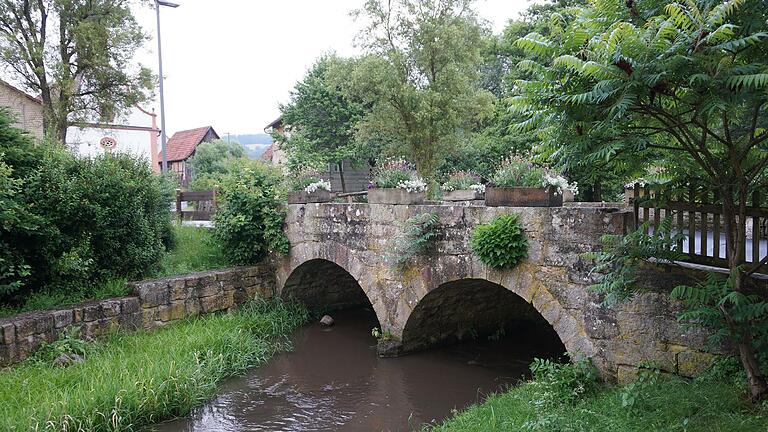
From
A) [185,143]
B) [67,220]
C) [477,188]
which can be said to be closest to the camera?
Answer: [67,220]

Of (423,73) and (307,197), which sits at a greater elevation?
(423,73)

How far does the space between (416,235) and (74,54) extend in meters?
11.4

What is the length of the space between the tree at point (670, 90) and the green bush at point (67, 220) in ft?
22.1

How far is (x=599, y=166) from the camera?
4.65 meters

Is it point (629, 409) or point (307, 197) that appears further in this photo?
point (307, 197)

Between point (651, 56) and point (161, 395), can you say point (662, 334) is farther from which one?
point (161, 395)

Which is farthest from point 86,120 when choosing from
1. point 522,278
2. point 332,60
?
point 522,278

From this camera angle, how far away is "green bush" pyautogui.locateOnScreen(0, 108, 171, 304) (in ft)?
25.1

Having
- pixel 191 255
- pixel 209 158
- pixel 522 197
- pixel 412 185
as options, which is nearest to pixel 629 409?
pixel 522 197

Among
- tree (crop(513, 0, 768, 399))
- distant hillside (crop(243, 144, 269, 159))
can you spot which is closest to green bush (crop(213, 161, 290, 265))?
tree (crop(513, 0, 768, 399))

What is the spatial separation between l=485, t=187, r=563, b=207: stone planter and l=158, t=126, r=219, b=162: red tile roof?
38.8 m

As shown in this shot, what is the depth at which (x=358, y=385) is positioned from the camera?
7.54m

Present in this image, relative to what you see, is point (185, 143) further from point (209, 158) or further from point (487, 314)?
point (487, 314)

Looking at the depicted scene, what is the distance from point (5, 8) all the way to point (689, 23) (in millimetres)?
14988
